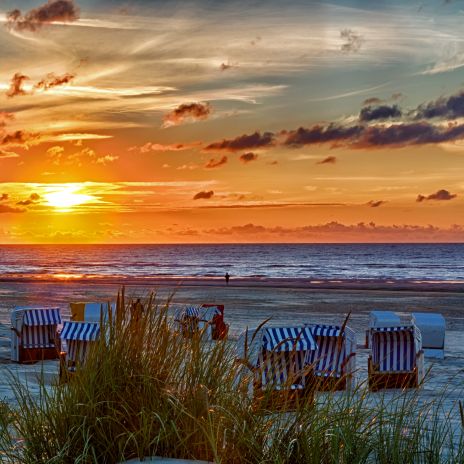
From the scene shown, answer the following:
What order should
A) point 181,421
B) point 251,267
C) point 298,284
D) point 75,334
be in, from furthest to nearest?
point 251,267 < point 298,284 < point 75,334 < point 181,421

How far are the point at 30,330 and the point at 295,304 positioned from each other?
1874 cm

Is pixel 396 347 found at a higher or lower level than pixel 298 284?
higher

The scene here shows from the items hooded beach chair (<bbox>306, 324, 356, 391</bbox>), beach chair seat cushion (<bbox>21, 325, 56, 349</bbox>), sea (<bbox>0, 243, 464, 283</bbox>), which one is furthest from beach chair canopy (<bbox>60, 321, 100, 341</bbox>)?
sea (<bbox>0, 243, 464, 283</bbox>)

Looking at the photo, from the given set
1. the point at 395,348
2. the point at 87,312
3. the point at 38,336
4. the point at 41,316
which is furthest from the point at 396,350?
the point at 38,336

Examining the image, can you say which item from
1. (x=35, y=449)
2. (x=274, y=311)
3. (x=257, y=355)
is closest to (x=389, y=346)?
(x=257, y=355)

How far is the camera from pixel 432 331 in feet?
51.3

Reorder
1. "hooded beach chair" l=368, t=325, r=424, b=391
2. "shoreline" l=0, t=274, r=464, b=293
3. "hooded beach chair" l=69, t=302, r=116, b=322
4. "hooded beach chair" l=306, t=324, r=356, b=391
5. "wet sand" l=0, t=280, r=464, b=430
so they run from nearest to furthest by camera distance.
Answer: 1. "hooded beach chair" l=306, t=324, r=356, b=391
2. "hooded beach chair" l=368, t=325, r=424, b=391
3. "hooded beach chair" l=69, t=302, r=116, b=322
4. "wet sand" l=0, t=280, r=464, b=430
5. "shoreline" l=0, t=274, r=464, b=293

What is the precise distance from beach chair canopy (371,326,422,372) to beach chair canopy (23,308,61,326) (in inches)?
247

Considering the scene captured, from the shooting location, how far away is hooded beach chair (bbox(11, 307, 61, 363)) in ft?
49.2

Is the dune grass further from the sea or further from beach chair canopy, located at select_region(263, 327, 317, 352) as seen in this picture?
the sea

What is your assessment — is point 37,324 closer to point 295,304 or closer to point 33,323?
point 33,323

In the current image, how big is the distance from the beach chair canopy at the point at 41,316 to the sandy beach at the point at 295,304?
0.82m

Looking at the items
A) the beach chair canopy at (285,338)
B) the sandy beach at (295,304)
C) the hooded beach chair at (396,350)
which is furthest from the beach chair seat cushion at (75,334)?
the hooded beach chair at (396,350)

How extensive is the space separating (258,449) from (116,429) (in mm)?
1097
